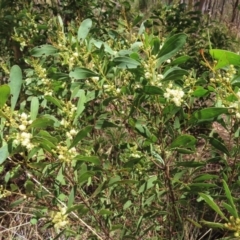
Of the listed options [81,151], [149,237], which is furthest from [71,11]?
[149,237]

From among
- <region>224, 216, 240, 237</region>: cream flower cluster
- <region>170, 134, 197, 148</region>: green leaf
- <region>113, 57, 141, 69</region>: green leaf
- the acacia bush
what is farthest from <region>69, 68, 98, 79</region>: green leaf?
<region>224, 216, 240, 237</region>: cream flower cluster

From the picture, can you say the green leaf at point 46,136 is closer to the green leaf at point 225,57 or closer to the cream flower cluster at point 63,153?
the cream flower cluster at point 63,153

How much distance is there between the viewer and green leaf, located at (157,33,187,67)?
1135mm

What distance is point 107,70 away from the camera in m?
1.33

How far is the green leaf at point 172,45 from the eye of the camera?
113 centimetres

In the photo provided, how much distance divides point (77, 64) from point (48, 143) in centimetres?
45

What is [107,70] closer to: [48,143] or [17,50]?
[48,143]

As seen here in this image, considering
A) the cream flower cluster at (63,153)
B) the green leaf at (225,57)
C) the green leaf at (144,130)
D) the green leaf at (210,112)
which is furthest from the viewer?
the green leaf at (144,130)

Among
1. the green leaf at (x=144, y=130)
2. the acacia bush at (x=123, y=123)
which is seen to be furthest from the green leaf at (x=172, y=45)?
the green leaf at (x=144, y=130)

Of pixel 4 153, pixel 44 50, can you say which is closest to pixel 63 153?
pixel 4 153

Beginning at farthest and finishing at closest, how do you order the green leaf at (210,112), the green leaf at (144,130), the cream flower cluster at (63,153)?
1. the green leaf at (144,130)
2. the cream flower cluster at (63,153)
3. the green leaf at (210,112)

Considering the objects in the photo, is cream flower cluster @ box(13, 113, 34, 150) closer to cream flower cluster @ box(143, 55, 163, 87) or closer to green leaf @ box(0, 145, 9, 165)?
green leaf @ box(0, 145, 9, 165)

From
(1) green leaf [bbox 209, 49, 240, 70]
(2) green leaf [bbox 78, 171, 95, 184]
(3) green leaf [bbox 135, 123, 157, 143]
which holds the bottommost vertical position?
(2) green leaf [bbox 78, 171, 95, 184]

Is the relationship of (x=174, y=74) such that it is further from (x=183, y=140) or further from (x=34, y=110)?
(x=34, y=110)
